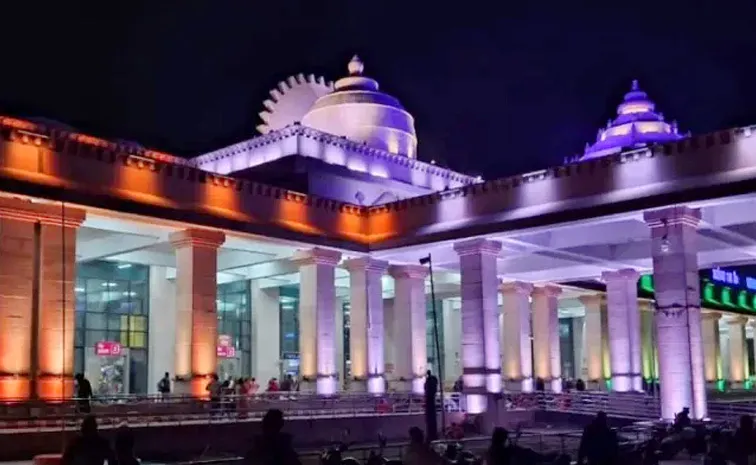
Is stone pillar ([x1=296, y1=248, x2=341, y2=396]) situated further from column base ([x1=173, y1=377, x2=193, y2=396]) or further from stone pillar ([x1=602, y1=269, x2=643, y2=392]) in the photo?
stone pillar ([x1=602, y1=269, x2=643, y2=392])

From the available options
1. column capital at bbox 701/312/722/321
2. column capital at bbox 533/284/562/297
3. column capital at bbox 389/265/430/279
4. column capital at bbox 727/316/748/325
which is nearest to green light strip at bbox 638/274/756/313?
column capital at bbox 533/284/562/297

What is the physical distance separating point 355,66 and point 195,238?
22.2 meters

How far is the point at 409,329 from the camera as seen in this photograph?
41.6m

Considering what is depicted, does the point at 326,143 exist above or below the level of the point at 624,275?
above

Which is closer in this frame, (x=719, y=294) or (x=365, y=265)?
(x=365, y=265)

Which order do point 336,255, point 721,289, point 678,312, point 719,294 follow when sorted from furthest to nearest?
point 719,294 < point 721,289 < point 336,255 < point 678,312

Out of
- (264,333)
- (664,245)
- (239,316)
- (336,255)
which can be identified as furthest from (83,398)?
(264,333)

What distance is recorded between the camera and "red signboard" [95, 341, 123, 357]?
131 ft

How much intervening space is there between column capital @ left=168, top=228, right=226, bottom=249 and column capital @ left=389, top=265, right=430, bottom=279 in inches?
418

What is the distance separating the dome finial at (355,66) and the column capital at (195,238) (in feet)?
69.5

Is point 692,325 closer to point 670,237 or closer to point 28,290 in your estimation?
point 670,237

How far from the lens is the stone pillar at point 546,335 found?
165ft

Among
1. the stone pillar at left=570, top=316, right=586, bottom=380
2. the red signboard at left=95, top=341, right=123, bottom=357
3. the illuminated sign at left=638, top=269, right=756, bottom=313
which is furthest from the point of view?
the stone pillar at left=570, top=316, right=586, bottom=380

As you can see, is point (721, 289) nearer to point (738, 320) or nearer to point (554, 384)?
point (554, 384)
